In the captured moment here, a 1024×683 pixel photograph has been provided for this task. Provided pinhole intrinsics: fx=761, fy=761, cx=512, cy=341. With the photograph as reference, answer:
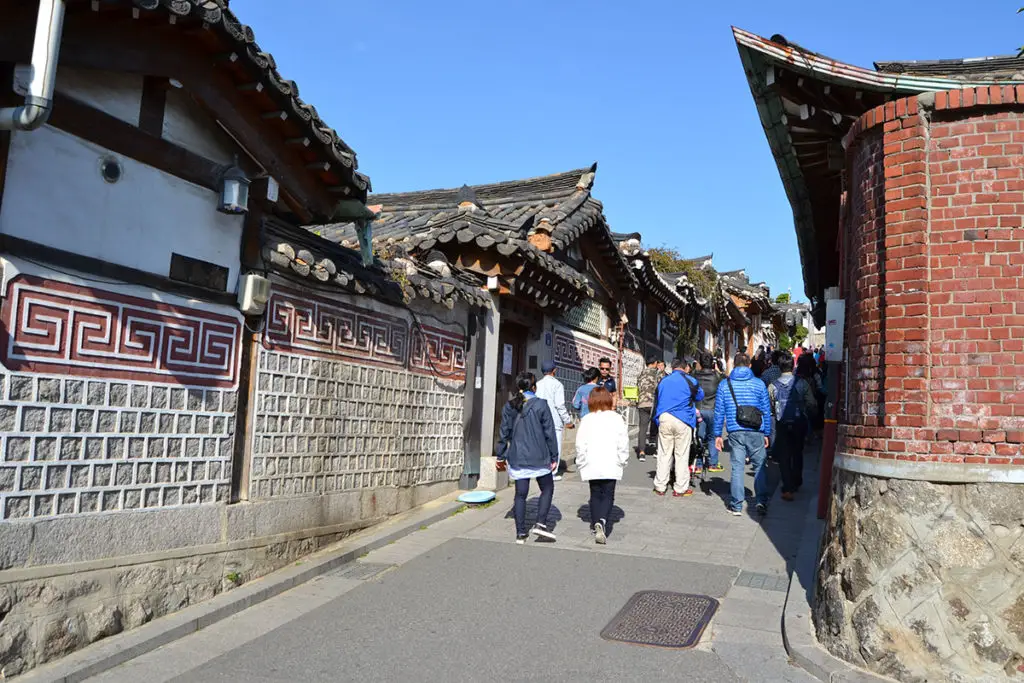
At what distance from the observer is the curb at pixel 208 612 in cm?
482

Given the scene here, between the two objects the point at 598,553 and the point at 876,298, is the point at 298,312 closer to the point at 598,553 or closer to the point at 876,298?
the point at 598,553

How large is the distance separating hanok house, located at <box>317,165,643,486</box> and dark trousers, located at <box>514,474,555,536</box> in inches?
97.9

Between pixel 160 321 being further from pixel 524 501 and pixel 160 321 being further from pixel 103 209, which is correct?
pixel 524 501

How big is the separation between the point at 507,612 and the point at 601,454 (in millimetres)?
2624

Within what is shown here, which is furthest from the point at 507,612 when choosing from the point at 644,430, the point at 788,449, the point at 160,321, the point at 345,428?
the point at 644,430

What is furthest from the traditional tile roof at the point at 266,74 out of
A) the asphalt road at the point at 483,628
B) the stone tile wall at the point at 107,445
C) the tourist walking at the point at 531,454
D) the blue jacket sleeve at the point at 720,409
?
the blue jacket sleeve at the point at 720,409

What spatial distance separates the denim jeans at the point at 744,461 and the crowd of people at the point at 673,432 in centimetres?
1

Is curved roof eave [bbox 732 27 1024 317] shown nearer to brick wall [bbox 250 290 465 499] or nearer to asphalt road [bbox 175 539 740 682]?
asphalt road [bbox 175 539 740 682]

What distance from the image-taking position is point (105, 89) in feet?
17.9

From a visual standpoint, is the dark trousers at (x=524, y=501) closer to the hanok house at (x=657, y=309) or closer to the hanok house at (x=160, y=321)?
the hanok house at (x=160, y=321)

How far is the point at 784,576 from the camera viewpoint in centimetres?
722

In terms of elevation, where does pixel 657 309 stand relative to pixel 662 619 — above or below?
above

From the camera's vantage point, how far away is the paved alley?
5070mm

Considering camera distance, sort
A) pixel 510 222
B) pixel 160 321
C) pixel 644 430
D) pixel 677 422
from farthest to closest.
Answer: pixel 644 430 → pixel 510 222 → pixel 677 422 → pixel 160 321
